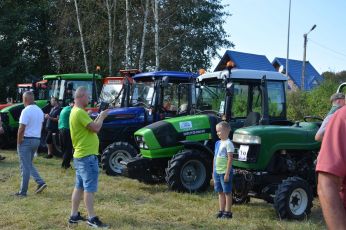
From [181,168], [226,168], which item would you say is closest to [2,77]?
[181,168]

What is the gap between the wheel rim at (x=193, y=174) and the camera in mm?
8039

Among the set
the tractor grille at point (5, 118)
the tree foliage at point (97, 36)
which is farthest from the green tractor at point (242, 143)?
the tree foliage at point (97, 36)

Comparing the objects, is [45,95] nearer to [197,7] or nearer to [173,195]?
[173,195]

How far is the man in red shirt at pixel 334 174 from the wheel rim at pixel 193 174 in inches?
233

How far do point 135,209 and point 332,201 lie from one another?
516 cm

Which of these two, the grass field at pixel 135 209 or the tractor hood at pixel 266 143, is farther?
the tractor hood at pixel 266 143

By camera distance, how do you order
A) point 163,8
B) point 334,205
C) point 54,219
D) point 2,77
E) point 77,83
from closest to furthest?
point 334,205 → point 54,219 → point 77,83 → point 163,8 → point 2,77

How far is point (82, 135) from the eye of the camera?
19.4 ft

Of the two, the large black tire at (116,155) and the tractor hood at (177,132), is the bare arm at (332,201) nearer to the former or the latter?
the tractor hood at (177,132)

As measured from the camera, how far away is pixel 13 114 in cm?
1446

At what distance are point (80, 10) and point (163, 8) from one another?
464 cm

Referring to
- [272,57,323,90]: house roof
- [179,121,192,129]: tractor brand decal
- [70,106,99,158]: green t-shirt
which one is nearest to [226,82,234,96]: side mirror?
[179,121,192,129]: tractor brand decal

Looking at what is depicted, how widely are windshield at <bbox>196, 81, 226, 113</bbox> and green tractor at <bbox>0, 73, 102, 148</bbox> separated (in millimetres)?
5733

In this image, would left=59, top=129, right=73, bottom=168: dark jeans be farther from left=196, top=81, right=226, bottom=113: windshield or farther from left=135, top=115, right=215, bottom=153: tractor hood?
left=196, top=81, right=226, bottom=113: windshield
